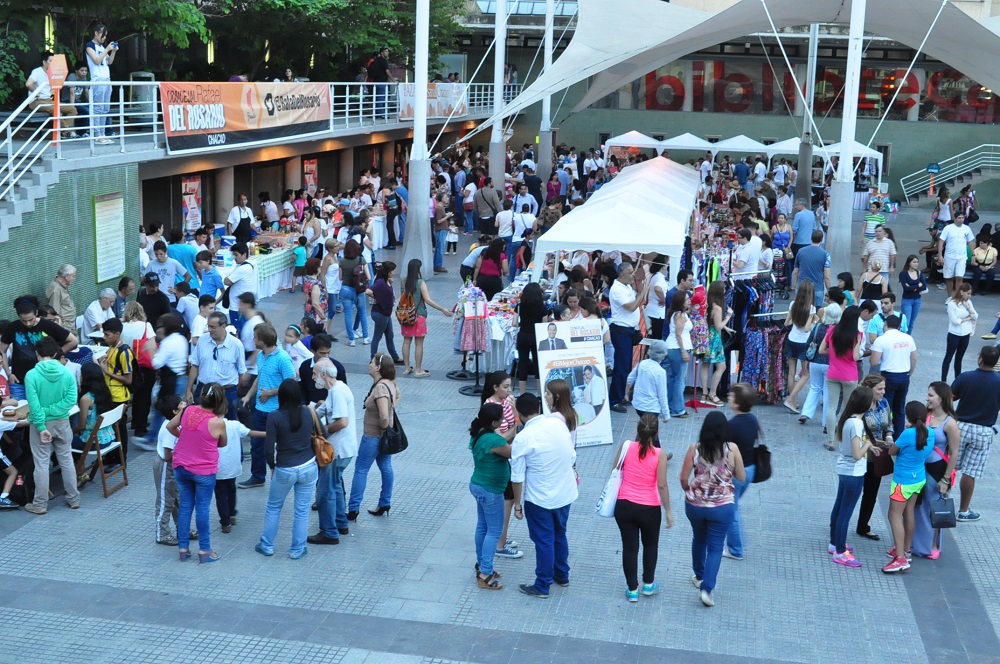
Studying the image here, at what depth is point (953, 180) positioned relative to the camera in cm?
3938

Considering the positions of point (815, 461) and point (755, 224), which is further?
point (755, 224)

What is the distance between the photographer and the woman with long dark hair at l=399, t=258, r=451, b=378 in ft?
43.2

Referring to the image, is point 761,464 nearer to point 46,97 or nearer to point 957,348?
point 957,348

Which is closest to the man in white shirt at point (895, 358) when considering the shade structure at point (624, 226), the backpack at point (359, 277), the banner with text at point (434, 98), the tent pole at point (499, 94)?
the shade structure at point (624, 226)

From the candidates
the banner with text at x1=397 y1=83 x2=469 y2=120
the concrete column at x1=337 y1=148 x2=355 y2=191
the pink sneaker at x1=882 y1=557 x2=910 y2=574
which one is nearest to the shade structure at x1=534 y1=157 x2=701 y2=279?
the pink sneaker at x1=882 y1=557 x2=910 y2=574

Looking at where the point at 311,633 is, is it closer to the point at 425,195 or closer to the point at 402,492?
the point at 402,492

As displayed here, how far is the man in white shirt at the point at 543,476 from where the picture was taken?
759 cm

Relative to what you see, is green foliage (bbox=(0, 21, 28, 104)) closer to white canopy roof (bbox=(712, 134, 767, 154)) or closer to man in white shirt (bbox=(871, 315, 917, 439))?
man in white shirt (bbox=(871, 315, 917, 439))

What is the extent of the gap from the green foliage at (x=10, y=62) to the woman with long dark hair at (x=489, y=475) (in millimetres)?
14708

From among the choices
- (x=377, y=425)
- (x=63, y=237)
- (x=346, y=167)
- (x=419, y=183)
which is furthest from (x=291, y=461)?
(x=346, y=167)

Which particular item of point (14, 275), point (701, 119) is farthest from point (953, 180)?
point (14, 275)

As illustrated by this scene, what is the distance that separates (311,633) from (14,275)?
791 cm

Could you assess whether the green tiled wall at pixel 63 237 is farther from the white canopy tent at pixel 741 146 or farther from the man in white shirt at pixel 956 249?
the white canopy tent at pixel 741 146

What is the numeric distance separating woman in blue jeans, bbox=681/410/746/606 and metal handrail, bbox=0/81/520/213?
372 inches
